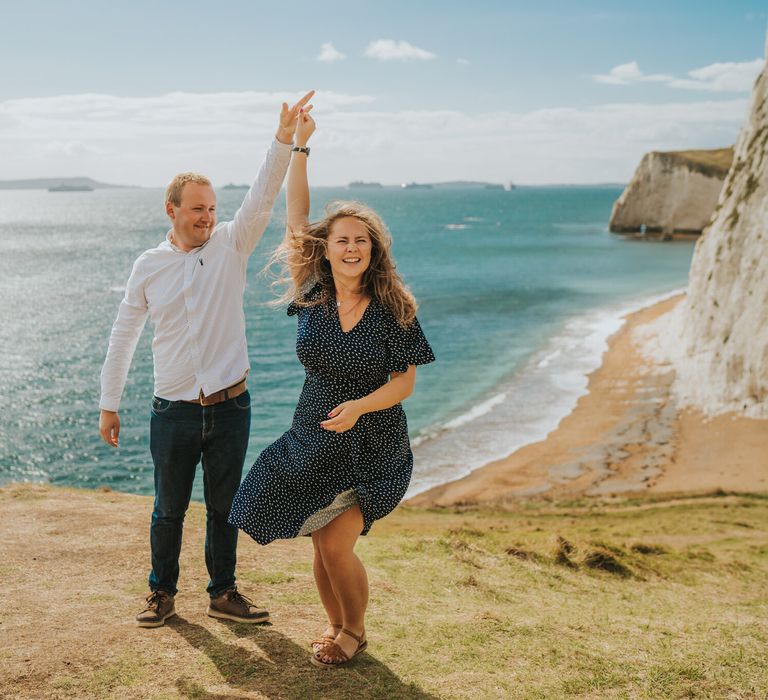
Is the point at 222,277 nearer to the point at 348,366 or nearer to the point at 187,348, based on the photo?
the point at 187,348

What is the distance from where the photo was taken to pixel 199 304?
15.4 ft

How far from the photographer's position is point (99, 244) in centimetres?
9650

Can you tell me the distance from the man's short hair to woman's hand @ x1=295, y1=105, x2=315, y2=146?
2.01ft

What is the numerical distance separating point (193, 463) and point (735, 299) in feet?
69.9

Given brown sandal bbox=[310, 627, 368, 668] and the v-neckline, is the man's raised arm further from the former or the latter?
brown sandal bbox=[310, 627, 368, 668]

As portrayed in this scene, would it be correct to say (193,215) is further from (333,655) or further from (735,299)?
(735,299)

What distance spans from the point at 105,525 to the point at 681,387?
2146 cm

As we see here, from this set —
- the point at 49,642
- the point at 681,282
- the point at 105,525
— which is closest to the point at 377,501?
the point at 49,642

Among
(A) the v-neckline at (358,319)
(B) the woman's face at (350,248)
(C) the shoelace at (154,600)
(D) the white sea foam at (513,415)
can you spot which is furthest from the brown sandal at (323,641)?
(D) the white sea foam at (513,415)

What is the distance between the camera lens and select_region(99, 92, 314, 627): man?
4.71 meters

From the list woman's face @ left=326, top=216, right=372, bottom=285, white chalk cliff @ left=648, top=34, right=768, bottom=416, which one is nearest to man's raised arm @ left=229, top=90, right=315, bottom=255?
woman's face @ left=326, top=216, right=372, bottom=285

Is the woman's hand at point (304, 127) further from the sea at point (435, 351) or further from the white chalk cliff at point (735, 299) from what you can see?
the white chalk cliff at point (735, 299)

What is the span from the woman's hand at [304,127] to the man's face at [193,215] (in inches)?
24.6

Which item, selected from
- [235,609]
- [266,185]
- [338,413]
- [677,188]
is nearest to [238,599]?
[235,609]
